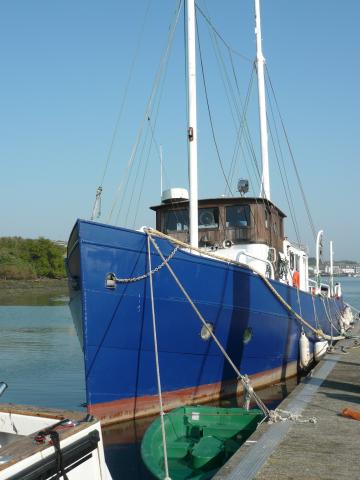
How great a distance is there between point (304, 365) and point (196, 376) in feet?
14.8

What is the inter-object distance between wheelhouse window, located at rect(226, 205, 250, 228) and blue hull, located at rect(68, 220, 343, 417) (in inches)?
78.3

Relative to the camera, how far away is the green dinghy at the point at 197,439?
680cm

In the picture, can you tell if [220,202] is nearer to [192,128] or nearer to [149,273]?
[192,128]

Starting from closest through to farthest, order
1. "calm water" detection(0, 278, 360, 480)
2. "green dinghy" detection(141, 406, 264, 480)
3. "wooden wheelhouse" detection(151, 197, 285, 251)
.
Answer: "green dinghy" detection(141, 406, 264, 480)
"calm water" detection(0, 278, 360, 480)
"wooden wheelhouse" detection(151, 197, 285, 251)

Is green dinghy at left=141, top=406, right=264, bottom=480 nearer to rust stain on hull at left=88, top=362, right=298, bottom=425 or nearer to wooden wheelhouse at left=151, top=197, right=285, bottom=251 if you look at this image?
rust stain on hull at left=88, top=362, right=298, bottom=425

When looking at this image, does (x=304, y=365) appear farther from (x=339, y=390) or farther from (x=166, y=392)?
(x=166, y=392)

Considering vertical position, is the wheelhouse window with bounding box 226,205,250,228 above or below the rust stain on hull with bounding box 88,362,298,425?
above

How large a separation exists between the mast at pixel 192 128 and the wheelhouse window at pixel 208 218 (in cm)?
274

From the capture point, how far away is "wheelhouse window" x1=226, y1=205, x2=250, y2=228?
1275 centimetres

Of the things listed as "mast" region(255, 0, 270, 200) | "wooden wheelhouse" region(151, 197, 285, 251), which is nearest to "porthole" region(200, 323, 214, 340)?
A: "wooden wheelhouse" region(151, 197, 285, 251)

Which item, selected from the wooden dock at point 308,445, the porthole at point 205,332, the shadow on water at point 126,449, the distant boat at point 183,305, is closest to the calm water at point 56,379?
the shadow on water at point 126,449

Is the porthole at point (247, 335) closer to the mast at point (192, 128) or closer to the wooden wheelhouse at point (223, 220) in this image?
the mast at point (192, 128)

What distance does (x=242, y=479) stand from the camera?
17.1 feet

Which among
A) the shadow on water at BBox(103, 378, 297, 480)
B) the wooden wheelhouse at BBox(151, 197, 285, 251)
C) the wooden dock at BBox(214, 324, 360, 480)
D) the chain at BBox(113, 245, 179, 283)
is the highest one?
the wooden wheelhouse at BBox(151, 197, 285, 251)
